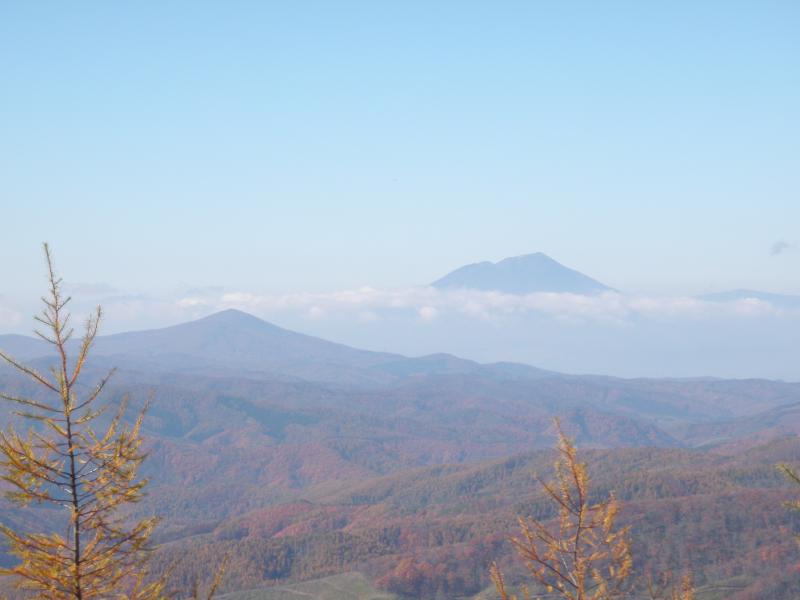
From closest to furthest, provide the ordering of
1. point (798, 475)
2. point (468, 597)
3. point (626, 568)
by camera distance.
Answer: point (798, 475), point (626, 568), point (468, 597)

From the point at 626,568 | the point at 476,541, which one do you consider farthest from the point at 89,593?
the point at 476,541

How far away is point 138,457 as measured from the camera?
12117mm

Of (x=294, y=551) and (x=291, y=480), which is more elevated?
(x=294, y=551)

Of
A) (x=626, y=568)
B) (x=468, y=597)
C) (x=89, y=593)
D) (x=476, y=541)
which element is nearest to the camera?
(x=626, y=568)

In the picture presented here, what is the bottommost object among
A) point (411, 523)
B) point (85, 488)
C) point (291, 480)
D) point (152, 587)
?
point (291, 480)

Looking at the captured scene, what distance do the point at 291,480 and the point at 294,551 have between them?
4041 inches

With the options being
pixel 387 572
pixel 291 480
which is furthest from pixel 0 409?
pixel 387 572

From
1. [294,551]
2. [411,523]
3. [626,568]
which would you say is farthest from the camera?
[411,523]

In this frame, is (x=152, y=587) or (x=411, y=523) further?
(x=411, y=523)

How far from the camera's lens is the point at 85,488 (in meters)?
11.7

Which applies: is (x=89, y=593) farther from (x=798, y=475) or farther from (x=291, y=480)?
(x=291, y=480)

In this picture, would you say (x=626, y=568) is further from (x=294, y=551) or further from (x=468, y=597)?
(x=294, y=551)

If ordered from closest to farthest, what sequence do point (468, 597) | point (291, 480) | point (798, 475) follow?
point (798, 475) < point (468, 597) < point (291, 480)

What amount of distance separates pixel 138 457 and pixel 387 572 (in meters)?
70.3
